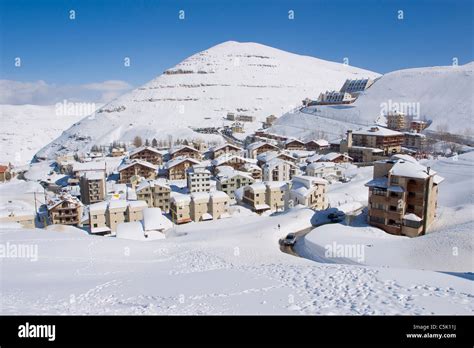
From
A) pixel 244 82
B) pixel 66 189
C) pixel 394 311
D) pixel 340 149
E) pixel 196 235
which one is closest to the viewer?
pixel 394 311

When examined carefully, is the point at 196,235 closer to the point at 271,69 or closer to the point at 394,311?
the point at 394,311

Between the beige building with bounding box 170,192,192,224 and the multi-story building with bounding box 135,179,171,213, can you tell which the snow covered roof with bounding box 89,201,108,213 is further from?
the beige building with bounding box 170,192,192,224

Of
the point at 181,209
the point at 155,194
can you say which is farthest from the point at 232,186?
the point at 181,209

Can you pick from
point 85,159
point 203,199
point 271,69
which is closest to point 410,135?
point 203,199

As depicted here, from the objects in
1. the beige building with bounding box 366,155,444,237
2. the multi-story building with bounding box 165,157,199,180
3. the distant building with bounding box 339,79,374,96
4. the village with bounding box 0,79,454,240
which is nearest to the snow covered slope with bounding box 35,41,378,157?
the distant building with bounding box 339,79,374,96

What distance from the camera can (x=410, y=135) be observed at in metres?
59.6

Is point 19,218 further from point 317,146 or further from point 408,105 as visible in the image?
point 408,105

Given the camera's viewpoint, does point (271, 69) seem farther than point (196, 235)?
Yes

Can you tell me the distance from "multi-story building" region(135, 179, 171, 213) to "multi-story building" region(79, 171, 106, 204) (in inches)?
277

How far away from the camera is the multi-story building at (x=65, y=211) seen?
106 feet

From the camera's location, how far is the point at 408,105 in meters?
81.9

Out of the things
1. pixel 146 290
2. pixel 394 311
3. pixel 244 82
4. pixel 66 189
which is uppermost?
pixel 244 82

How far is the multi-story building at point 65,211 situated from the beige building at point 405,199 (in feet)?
85.0
